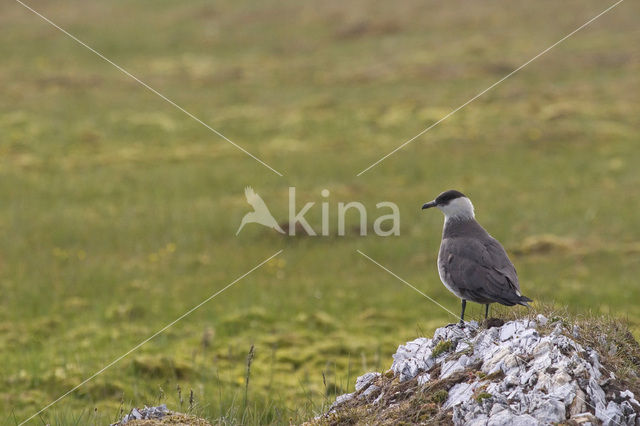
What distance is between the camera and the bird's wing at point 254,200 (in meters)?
25.2

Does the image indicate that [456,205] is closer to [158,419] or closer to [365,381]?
[365,381]

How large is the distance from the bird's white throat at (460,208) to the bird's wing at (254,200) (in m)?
16.2

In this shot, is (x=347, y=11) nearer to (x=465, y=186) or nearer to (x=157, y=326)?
(x=465, y=186)

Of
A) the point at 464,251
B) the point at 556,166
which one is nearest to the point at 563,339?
the point at 464,251

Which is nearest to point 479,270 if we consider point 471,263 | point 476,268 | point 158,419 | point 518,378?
point 476,268

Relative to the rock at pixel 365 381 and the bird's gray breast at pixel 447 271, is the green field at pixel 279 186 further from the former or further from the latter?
the bird's gray breast at pixel 447 271

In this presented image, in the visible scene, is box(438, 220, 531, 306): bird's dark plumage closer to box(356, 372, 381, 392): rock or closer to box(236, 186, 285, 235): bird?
box(356, 372, 381, 392): rock

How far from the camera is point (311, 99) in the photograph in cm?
4262

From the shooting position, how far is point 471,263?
26.1 ft

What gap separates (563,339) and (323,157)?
86.9 ft

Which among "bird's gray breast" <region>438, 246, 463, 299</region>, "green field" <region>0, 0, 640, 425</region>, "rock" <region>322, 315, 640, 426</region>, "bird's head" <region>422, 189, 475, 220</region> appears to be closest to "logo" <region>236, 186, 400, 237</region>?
"green field" <region>0, 0, 640, 425</region>

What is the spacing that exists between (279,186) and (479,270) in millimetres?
20879

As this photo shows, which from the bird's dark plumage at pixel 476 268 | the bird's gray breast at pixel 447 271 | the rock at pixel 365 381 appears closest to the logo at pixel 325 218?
the bird's dark plumage at pixel 476 268

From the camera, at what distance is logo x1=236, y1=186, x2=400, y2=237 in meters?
23.0
